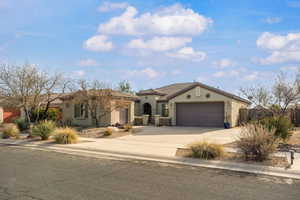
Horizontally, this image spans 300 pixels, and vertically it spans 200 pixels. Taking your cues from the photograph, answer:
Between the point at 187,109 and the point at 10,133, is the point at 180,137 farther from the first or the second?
the point at 10,133

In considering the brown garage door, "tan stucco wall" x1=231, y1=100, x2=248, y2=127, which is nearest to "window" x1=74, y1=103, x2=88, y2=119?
the brown garage door

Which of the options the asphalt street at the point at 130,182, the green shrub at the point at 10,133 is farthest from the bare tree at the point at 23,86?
the asphalt street at the point at 130,182

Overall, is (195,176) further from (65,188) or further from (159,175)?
(65,188)

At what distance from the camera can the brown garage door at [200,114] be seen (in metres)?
23.6

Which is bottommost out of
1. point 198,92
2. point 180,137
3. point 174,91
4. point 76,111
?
point 180,137

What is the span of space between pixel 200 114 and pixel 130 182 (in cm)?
1864

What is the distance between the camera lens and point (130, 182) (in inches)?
267

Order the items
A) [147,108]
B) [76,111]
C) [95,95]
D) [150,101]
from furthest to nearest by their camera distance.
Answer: [147,108], [150,101], [76,111], [95,95]

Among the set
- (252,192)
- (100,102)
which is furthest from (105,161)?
(100,102)

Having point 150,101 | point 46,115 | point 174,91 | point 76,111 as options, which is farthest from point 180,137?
point 174,91

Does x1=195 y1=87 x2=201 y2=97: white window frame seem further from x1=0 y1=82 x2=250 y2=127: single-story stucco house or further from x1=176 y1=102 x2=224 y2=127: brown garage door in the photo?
x1=176 y1=102 x2=224 y2=127: brown garage door

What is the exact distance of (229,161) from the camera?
8.98 meters

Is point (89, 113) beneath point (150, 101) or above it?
beneath

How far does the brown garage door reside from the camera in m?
23.6
